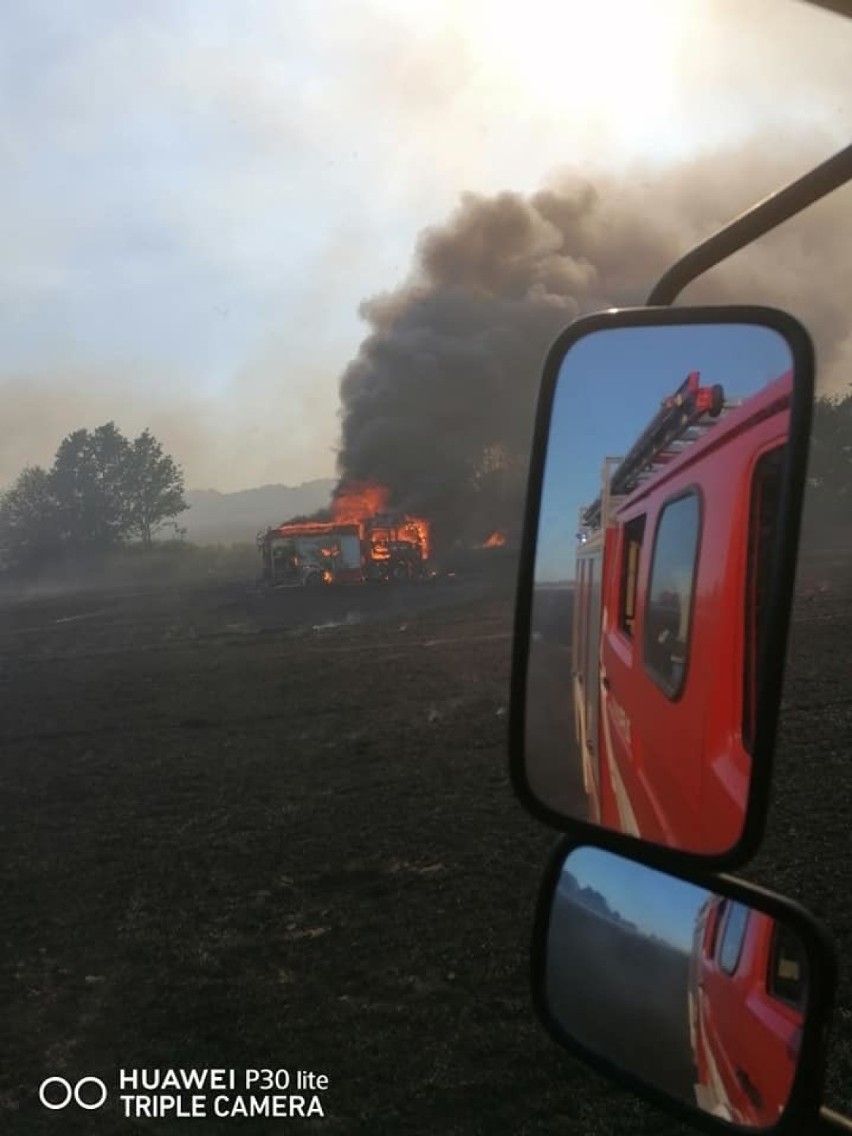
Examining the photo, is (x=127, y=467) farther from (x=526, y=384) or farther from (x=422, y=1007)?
(x=422, y=1007)

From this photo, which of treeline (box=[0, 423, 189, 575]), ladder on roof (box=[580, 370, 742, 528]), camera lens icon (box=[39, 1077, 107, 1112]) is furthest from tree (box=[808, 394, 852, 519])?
treeline (box=[0, 423, 189, 575])

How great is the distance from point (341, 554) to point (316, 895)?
23652 mm

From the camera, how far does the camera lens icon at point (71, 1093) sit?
3859 mm

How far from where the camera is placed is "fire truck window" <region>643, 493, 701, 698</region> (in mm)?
1166

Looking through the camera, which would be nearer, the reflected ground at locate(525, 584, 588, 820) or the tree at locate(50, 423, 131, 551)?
the reflected ground at locate(525, 584, 588, 820)

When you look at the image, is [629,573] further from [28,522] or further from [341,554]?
[28,522]

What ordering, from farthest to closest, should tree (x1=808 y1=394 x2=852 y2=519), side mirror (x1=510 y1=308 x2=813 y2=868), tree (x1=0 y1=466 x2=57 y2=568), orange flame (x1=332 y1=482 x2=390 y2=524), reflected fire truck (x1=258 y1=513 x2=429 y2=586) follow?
tree (x1=0 y1=466 x2=57 y2=568) → orange flame (x1=332 y1=482 x2=390 y2=524) → reflected fire truck (x1=258 y1=513 x2=429 y2=586) → tree (x1=808 y1=394 x2=852 y2=519) → side mirror (x1=510 y1=308 x2=813 y2=868)

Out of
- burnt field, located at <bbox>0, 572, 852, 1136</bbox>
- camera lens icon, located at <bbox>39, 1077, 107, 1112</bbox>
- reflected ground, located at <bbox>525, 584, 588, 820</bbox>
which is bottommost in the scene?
camera lens icon, located at <bbox>39, 1077, 107, 1112</bbox>

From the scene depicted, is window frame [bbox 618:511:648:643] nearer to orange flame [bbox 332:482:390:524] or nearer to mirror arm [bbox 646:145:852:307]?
mirror arm [bbox 646:145:852:307]

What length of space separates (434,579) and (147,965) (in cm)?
2305

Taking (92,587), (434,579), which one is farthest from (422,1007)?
(92,587)

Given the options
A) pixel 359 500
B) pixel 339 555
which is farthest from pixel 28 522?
pixel 339 555

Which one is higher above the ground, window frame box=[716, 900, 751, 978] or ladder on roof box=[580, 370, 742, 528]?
ladder on roof box=[580, 370, 742, 528]

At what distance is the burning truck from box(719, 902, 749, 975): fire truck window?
27.9 m
